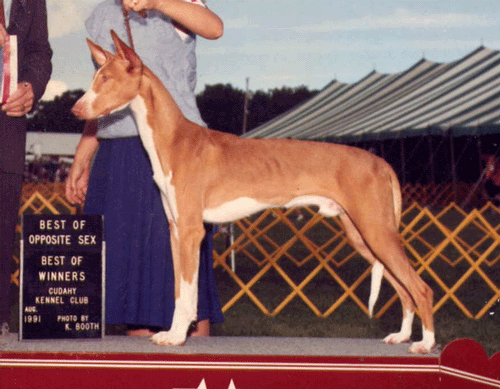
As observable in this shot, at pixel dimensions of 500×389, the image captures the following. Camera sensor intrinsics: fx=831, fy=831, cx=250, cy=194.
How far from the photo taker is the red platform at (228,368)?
9.62 ft

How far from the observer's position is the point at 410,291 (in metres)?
3.13

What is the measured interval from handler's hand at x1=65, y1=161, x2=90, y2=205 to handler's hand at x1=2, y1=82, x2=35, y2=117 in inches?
13.5

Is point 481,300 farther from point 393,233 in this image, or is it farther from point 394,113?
point 394,113

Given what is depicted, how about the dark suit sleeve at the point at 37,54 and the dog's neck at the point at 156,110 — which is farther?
the dark suit sleeve at the point at 37,54

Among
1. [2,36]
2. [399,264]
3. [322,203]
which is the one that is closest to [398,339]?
[399,264]

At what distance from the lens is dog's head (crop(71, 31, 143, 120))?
2.86 meters

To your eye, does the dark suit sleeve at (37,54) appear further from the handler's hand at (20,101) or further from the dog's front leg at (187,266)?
the dog's front leg at (187,266)

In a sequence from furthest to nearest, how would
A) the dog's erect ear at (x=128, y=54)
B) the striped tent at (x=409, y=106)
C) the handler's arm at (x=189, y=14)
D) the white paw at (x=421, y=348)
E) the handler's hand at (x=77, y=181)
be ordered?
the striped tent at (x=409, y=106) → the handler's hand at (x=77, y=181) → the white paw at (x=421, y=348) → the handler's arm at (x=189, y=14) → the dog's erect ear at (x=128, y=54)

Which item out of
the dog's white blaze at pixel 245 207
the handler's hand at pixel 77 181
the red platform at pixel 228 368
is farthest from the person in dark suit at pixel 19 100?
the dog's white blaze at pixel 245 207

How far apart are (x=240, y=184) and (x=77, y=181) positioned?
2.97 ft

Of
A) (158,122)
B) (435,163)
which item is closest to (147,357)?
(158,122)

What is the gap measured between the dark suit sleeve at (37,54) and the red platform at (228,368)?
1.09 metres

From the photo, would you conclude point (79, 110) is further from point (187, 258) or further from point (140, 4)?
point (187, 258)

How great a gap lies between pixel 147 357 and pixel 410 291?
101cm
